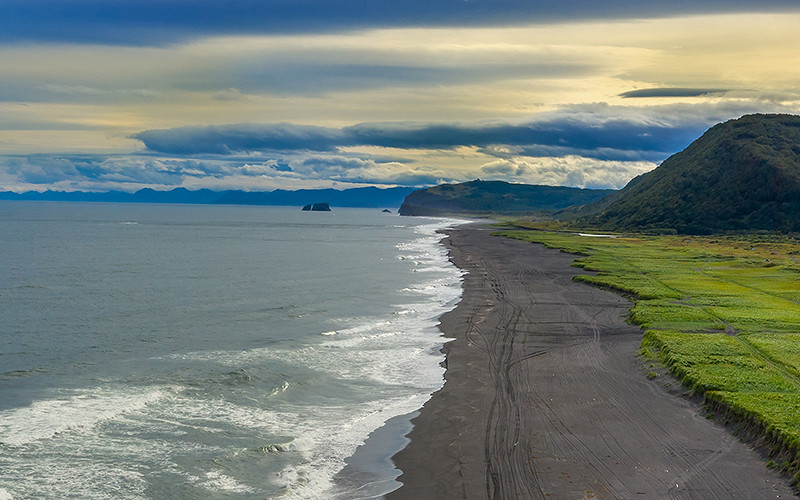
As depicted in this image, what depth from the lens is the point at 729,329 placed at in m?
40.8

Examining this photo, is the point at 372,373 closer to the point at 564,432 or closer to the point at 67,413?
the point at 564,432

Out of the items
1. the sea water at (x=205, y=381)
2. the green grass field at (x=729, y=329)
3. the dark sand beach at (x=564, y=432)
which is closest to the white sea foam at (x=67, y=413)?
the sea water at (x=205, y=381)

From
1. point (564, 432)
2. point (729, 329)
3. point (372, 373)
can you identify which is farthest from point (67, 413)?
point (729, 329)

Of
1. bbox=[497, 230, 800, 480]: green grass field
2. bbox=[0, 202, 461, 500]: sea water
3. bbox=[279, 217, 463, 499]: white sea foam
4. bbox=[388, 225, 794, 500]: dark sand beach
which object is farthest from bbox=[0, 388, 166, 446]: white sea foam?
bbox=[497, 230, 800, 480]: green grass field

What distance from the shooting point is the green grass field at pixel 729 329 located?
24.5 m

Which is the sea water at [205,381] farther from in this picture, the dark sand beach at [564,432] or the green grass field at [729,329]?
the green grass field at [729,329]

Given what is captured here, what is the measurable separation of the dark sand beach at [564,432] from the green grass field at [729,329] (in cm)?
132

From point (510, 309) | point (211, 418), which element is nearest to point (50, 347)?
point (211, 418)

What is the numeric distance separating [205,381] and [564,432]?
18228 millimetres

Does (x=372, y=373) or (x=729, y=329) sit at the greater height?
(x=729, y=329)

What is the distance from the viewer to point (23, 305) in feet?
181

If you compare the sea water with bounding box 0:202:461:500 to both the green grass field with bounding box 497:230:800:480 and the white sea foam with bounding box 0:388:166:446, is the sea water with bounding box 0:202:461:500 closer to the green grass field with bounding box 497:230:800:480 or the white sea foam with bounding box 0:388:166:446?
the white sea foam with bounding box 0:388:166:446

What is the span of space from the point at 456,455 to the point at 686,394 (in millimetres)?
12484

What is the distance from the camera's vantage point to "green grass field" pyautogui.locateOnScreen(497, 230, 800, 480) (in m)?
24.5
